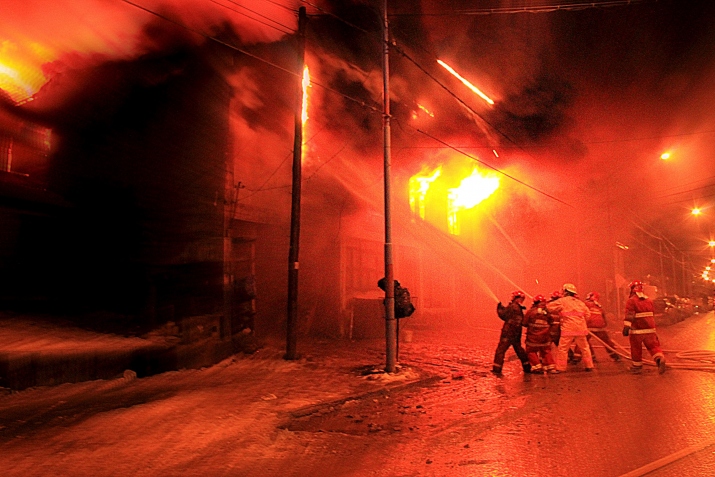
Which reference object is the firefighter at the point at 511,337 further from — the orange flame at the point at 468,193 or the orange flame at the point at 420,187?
the orange flame at the point at 468,193

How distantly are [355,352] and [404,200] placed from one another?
903 cm

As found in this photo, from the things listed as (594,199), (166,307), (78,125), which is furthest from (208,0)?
(594,199)

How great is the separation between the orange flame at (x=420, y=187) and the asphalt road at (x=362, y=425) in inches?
465

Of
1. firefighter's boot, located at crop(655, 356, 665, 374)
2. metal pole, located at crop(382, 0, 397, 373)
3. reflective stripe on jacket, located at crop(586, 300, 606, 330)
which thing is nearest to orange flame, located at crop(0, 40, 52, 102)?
metal pole, located at crop(382, 0, 397, 373)

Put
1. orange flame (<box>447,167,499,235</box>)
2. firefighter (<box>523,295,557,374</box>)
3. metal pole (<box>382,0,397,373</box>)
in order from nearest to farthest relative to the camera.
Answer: metal pole (<box>382,0,397,373</box>) < firefighter (<box>523,295,557,374</box>) < orange flame (<box>447,167,499,235</box>)

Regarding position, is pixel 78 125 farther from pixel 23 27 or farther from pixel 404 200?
pixel 404 200

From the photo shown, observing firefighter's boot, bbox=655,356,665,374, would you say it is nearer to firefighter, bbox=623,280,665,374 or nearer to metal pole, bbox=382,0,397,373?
firefighter, bbox=623,280,665,374

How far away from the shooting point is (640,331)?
905 centimetres

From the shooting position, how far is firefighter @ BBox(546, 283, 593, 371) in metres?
9.23

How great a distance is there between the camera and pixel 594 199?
2686 centimetres

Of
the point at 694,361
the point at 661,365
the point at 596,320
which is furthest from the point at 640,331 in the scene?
the point at 694,361

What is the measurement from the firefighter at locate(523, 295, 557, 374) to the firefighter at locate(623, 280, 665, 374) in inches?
58.2

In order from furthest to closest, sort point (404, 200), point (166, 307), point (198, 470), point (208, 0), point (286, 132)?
1. point (404, 200)
2. point (286, 132)
3. point (166, 307)
4. point (208, 0)
5. point (198, 470)

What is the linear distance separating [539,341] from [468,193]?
15173mm
